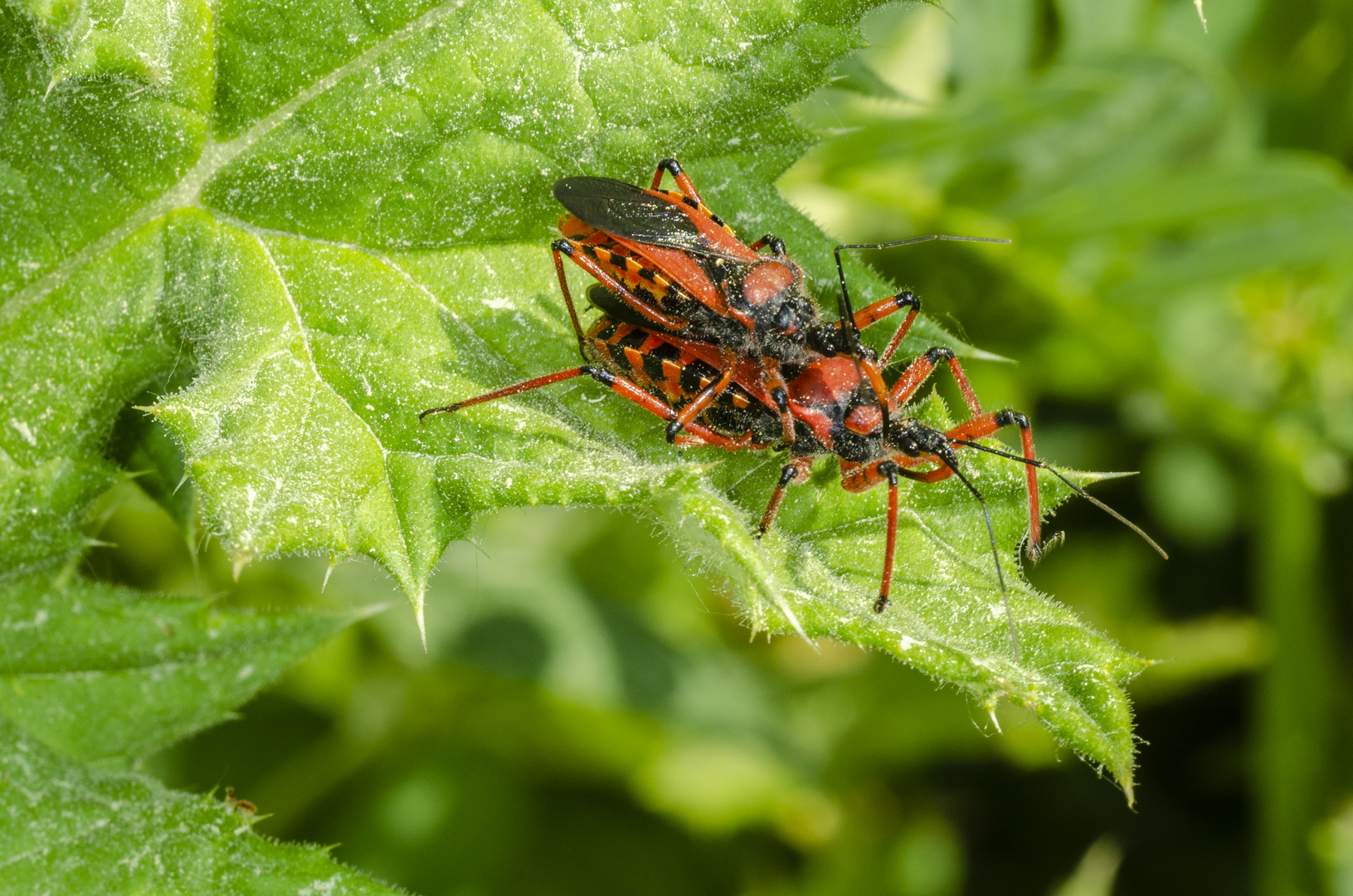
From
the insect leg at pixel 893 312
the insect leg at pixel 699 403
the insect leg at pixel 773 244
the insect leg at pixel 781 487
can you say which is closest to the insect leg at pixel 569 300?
the insect leg at pixel 699 403

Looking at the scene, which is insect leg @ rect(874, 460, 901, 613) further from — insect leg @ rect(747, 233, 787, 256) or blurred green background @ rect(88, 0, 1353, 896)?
blurred green background @ rect(88, 0, 1353, 896)

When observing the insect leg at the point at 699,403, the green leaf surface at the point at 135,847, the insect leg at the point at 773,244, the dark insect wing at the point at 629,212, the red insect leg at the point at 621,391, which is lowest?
the green leaf surface at the point at 135,847

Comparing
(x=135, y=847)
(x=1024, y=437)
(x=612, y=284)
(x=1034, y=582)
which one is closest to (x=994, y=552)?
(x=1024, y=437)

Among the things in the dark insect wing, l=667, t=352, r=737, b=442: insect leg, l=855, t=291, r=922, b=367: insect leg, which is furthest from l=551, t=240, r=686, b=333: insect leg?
l=855, t=291, r=922, b=367: insect leg

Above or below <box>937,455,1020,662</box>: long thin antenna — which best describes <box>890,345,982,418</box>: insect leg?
above

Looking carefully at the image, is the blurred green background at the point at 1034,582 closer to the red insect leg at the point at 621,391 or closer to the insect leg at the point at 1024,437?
the insect leg at the point at 1024,437

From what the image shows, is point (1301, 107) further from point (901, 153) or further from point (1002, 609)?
point (1002, 609)

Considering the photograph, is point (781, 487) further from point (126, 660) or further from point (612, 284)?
point (126, 660)
